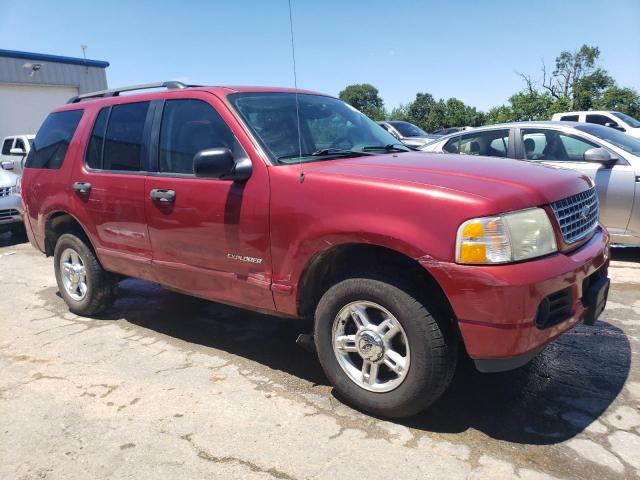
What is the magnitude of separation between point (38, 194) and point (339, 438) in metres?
3.80

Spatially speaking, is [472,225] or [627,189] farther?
[627,189]

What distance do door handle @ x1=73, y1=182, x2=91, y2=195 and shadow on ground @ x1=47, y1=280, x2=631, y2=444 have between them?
124 centimetres

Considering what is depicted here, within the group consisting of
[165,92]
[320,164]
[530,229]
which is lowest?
[530,229]

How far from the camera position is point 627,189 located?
5.86 meters

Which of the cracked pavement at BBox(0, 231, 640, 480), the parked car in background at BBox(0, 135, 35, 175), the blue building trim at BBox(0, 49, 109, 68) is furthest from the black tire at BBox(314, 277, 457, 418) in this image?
the blue building trim at BBox(0, 49, 109, 68)

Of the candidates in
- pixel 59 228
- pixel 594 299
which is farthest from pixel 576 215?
pixel 59 228

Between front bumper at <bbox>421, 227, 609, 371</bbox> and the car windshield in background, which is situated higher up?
the car windshield in background

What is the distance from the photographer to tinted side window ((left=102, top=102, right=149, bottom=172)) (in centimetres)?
408

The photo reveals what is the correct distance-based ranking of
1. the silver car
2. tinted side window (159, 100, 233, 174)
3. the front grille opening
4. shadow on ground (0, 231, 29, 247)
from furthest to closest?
shadow on ground (0, 231, 29, 247) < the silver car < tinted side window (159, 100, 233, 174) < the front grille opening

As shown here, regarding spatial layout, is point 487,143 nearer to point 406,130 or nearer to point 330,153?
point 330,153

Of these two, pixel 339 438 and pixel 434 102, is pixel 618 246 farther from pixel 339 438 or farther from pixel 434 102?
pixel 434 102

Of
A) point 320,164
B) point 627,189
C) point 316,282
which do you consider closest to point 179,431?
point 316,282

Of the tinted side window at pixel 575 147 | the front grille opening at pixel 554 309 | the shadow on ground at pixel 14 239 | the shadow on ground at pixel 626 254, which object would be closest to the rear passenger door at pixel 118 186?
the front grille opening at pixel 554 309

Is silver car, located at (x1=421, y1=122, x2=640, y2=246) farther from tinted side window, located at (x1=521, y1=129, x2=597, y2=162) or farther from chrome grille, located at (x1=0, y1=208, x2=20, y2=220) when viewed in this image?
chrome grille, located at (x1=0, y1=208, x2=20, y2=220)
